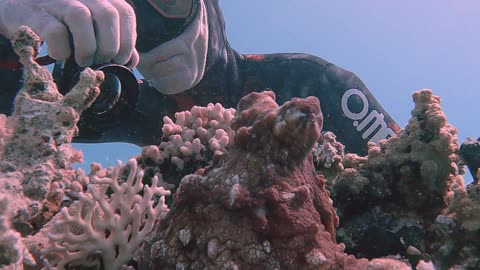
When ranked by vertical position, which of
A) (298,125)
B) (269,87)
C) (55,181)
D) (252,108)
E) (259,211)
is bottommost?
(269,87)

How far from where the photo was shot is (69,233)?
1.64 m

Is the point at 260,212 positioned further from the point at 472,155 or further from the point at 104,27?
the point at 104,27

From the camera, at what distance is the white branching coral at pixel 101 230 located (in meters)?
1.65

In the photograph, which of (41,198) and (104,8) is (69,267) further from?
(104,8)

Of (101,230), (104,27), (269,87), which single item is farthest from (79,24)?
(269,87)

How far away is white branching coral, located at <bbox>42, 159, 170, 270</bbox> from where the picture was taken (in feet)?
5.41

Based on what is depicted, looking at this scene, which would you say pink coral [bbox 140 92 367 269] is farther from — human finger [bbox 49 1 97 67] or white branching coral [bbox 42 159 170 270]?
human finger [bbox 49 1 97 67]

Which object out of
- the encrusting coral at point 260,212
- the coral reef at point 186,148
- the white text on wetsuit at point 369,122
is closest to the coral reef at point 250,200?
the encrusting coral at point 260,212

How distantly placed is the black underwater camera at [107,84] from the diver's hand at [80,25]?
0.31 ft

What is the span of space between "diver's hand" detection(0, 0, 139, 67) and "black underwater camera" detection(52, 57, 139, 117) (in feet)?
0.31

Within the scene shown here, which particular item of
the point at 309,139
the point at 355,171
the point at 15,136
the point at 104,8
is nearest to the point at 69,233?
the point at 15,136

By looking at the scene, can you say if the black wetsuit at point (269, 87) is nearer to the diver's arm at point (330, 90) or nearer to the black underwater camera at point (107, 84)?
the diver's arm at point (330, 90)

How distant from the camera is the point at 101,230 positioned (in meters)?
1.73

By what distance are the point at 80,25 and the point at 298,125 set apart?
1.48 meters
